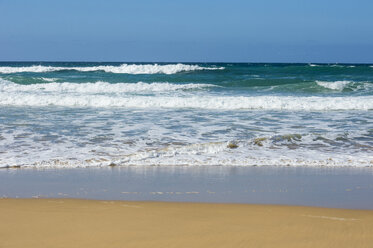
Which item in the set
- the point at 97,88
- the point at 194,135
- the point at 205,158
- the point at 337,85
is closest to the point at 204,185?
the point at 205,158

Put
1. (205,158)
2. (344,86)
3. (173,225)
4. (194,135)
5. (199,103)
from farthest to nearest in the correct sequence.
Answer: (344,86) < (199,103) < (194,135) < (205,158) < (173,225)

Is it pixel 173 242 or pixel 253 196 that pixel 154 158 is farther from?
pixel 173 242

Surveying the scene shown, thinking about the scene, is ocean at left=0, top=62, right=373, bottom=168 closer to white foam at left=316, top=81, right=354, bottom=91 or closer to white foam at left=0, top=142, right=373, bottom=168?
white foam at left=0, top=142, right=373, bottom=168

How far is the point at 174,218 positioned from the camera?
4012 millimetres

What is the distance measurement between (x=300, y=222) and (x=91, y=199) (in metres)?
2.08

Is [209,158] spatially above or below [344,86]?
below

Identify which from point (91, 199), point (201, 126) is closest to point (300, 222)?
point (91, 199)

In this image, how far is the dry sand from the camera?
338 cm

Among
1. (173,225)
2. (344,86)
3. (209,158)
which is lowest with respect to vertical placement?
(209,158)

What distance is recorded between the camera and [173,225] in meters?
3.79

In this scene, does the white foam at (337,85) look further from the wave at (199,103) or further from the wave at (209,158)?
the wave at (209,158)

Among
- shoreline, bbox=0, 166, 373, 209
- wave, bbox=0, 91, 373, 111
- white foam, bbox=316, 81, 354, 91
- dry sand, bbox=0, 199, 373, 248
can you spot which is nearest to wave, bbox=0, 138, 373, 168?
shoreline, bbox=0, 166, 373, 209

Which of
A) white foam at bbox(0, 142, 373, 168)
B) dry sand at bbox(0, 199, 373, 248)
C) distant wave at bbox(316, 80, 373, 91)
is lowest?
white foam at bbox(0, 142, 373, 168)

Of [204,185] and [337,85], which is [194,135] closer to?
[204,185]
